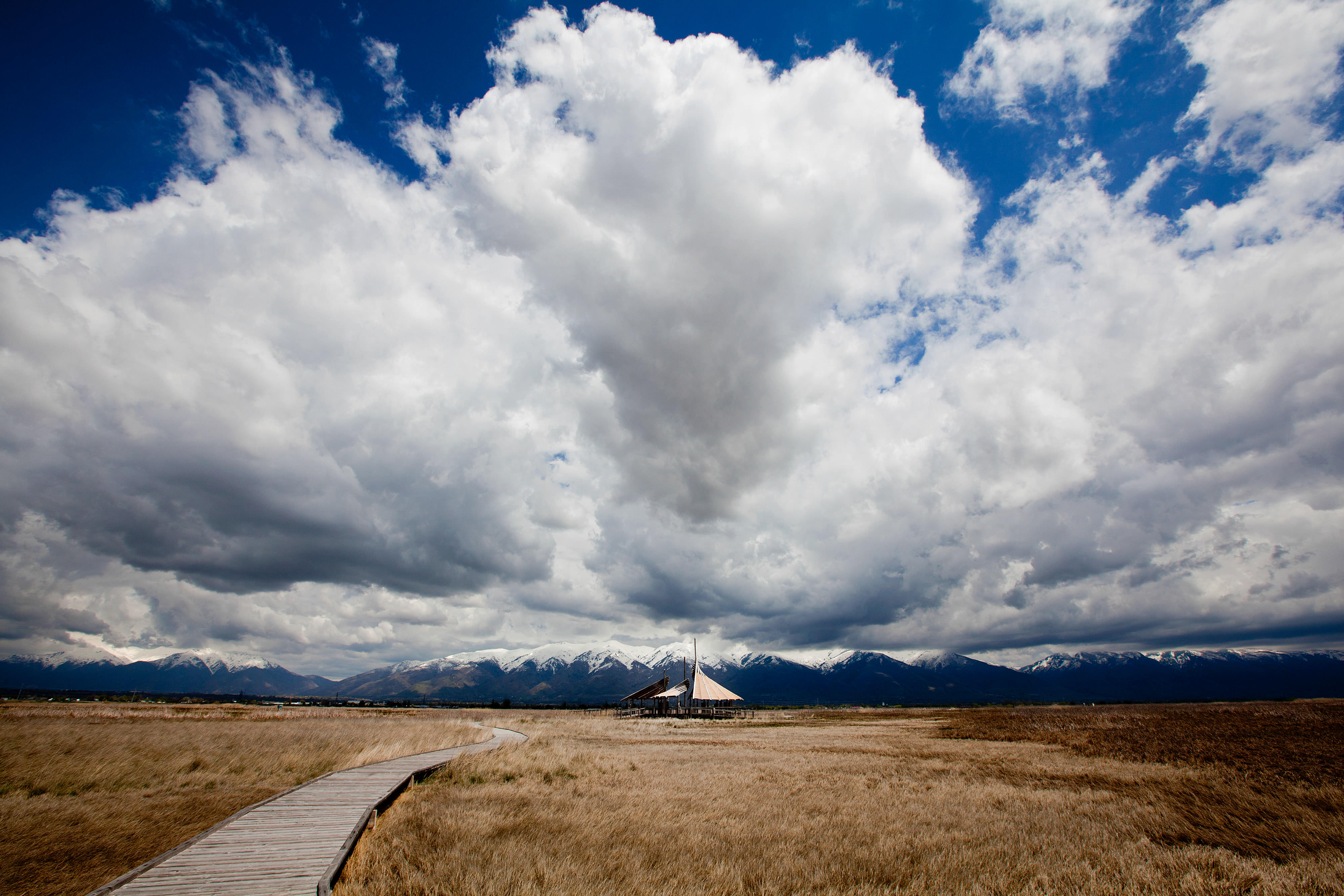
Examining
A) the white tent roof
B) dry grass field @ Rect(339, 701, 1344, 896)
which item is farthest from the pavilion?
dry grass field @ Rect(339, 701, 1344, 896)

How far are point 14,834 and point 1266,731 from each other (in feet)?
162

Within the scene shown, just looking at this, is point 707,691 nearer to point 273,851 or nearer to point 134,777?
point 134,777

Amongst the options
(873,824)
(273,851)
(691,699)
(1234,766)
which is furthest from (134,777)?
(691,699)

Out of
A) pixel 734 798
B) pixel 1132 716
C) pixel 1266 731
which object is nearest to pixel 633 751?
pixel 734 798

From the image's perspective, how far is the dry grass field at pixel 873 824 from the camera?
28.0 feet

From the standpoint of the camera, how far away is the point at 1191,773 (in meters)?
17.6

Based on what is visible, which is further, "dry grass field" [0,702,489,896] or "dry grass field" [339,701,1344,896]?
"dry grass field" [0,702,489,896]

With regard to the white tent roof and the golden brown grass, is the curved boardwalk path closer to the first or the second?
the golden brown grass

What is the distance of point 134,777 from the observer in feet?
53.7

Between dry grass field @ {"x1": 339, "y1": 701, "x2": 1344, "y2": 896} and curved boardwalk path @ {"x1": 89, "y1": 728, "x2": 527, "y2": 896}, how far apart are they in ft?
1.57

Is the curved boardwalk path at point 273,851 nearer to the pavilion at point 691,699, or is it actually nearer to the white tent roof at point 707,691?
the pavilion at point 691,699

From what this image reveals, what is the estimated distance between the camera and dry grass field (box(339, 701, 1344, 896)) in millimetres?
8547

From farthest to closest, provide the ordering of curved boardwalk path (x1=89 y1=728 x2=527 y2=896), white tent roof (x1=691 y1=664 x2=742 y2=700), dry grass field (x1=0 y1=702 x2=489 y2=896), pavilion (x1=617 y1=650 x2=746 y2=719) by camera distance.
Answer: pavilion (x1=617 y1=650 x2=746 y2=719) < white tent roof (x1=691 y1=664 x2=742 y2=700) < dry grass field (x1=0 y1=702 x2=489 y2=896) < curved boardwalk path (x1=89 y1=728 x2=527 y2=896)

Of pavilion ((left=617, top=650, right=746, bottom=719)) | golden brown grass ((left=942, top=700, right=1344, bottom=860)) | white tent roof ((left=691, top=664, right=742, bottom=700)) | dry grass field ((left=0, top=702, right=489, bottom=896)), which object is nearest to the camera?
dry grass field ((left=0, top=702, right=489, bottom=896))
